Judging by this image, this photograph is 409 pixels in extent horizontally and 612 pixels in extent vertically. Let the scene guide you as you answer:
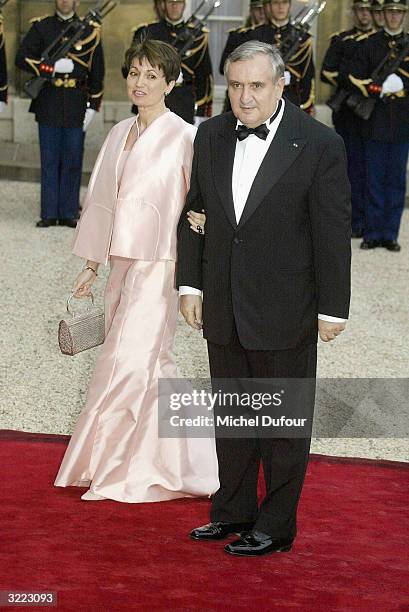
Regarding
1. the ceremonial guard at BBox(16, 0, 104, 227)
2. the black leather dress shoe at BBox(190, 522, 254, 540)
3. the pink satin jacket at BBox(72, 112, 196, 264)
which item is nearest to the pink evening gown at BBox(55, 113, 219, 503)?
the pink satin jacket at BBox(72, 112, 196, 264)

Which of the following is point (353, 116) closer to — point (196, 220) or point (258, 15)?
point (258, 15)

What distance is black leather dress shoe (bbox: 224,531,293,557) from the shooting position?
396 cm

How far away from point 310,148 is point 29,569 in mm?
1428

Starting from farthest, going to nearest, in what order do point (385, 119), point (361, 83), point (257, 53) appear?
point (361, 83) → point (385, 119) → point (257, 53)

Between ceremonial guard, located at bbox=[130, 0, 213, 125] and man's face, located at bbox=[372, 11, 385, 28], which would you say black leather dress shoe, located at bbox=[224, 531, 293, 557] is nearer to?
ceremonial guard, located at bbox=[130, 0, 213, 125]

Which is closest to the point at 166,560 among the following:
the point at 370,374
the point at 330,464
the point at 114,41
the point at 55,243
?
the point at 330,464

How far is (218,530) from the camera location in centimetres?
410

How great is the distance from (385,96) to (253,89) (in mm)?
6077

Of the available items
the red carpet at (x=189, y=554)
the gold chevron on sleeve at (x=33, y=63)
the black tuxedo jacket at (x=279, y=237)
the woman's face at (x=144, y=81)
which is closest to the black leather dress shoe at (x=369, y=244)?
the gold chevron on sleeve at (x=33, y=63)

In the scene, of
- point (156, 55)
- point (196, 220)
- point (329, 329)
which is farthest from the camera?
point (156, 55)

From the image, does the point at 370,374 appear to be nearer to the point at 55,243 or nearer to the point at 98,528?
the point at 98,528

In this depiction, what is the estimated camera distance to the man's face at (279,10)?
9750 mm

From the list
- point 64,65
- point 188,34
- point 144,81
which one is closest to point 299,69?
point 188,34

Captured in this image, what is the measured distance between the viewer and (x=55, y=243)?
Answer: 30.9 ft
